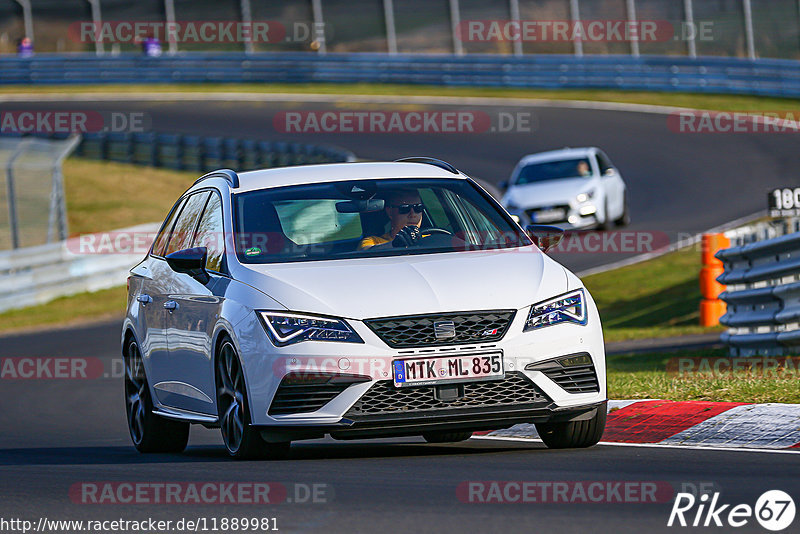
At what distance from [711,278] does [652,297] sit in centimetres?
270

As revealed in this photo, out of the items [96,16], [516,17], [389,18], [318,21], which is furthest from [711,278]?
[96,16]

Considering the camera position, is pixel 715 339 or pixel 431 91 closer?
pixel 715 339

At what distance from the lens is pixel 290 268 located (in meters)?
7.89

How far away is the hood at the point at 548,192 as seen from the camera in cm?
2667

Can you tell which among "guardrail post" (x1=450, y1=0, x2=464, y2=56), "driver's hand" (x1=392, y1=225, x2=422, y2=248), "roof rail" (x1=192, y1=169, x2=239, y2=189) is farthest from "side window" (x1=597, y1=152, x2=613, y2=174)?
"guardrail post" (x1=450, y1=0, x2=464, y2=56)

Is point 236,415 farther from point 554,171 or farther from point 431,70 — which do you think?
point 431,70

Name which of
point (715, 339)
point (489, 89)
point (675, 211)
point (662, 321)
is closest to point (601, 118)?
point (489, 89)

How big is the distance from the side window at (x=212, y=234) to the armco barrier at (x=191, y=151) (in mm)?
22968

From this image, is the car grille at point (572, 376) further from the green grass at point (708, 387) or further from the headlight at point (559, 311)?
the green grass at point (708, 387)

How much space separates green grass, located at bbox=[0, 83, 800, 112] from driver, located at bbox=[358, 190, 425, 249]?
3158cm

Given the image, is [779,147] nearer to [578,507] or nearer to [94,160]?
[94,160]

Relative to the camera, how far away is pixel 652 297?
798 inches

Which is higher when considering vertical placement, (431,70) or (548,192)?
(431,70)

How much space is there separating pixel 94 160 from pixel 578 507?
36.5m
